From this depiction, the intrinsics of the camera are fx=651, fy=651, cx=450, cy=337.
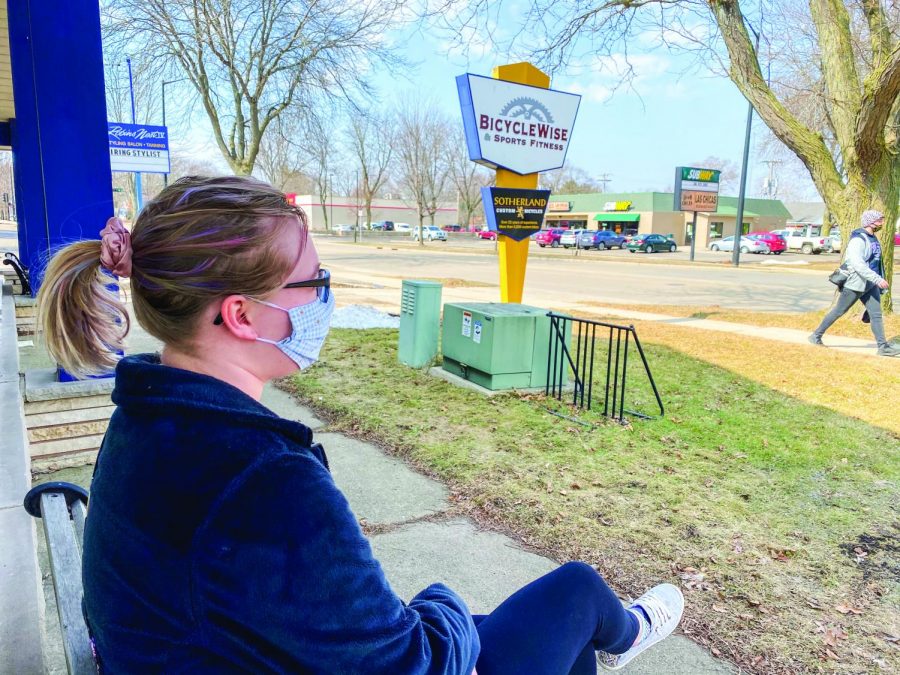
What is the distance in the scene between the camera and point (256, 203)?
3.92ft

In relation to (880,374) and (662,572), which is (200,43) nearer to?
(880,374)

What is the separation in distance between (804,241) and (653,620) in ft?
172

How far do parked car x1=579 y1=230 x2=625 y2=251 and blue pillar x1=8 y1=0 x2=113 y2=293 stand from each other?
48781 millimetres

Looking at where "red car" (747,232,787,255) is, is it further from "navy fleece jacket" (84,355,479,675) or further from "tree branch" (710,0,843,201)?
"navy fleece jacket" (84,355,479,675)

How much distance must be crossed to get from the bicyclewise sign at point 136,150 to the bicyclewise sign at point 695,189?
114 feet

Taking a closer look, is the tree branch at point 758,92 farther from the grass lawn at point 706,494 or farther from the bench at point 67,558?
the bench at point 67,558

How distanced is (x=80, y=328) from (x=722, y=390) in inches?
257

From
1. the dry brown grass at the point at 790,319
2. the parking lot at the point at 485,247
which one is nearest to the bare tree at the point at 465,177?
the parking lot at the point at 485,247

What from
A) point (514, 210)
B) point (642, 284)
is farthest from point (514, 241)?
point (642, 284)

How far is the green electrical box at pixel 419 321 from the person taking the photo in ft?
23.6

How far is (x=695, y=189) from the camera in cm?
4162

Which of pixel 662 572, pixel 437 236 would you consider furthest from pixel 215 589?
pixel 437 236

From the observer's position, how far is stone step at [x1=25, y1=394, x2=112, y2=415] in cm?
400

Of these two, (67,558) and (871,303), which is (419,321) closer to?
(67,558)
